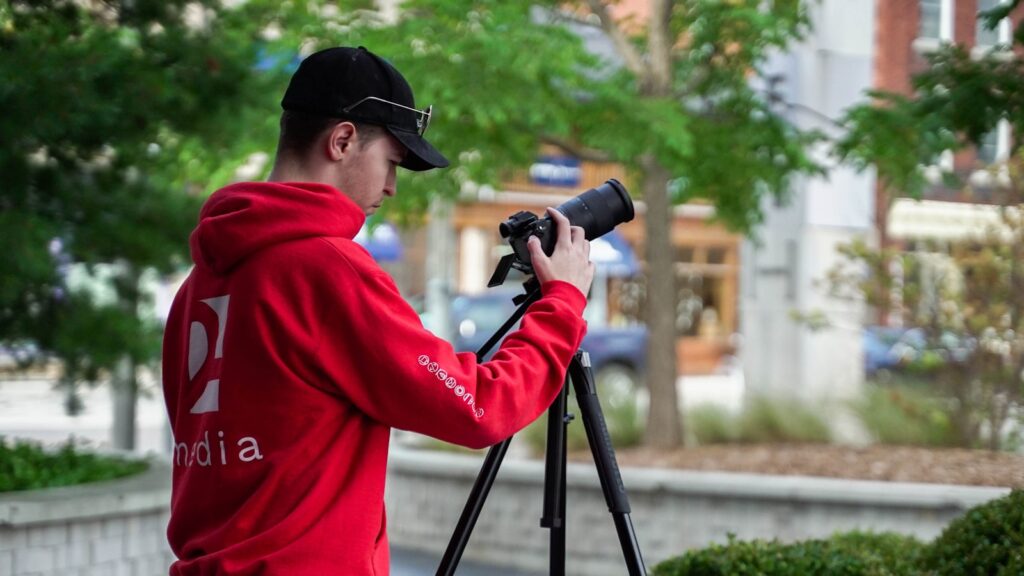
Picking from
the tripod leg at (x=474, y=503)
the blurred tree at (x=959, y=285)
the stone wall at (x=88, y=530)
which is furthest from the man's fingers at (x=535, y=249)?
the blurred tree at (x=959, y=285)

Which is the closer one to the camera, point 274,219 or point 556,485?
point 274,219

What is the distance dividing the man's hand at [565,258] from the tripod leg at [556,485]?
450 mm

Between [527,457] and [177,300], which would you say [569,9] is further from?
[177,300]

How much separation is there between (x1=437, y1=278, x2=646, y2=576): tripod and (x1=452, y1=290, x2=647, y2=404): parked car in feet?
56.5

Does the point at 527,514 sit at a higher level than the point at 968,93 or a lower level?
lower

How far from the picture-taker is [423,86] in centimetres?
780

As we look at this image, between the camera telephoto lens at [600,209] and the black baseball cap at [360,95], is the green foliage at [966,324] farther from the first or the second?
the black baseball cap at [360,95]

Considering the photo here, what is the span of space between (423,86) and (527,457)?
11.2 ft

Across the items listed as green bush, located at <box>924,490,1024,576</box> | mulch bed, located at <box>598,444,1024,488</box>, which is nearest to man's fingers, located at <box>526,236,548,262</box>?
green bush, located at <box>924,490,1024,576</box>

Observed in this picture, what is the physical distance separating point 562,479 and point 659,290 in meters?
7.22

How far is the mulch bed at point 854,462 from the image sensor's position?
8438 millimetres

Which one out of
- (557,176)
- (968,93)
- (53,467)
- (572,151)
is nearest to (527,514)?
(53,467)

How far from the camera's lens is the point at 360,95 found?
2.36m

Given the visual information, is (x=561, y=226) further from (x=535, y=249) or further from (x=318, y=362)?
(x=318, y=362)
